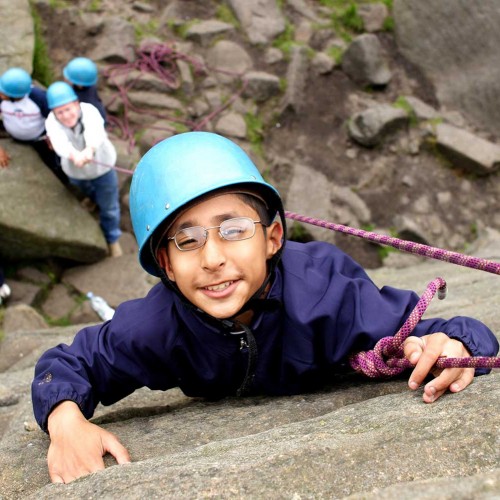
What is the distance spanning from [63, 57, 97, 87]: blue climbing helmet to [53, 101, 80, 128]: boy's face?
774 millimetres

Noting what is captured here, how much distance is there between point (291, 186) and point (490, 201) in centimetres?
245

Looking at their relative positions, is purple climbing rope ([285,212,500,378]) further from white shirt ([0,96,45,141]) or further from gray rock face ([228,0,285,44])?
gray rock face ([228,0,285,44])

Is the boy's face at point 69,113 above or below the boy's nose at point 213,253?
below

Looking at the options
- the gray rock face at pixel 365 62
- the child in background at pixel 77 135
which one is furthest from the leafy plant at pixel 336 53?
the child in background at pixel 77 135

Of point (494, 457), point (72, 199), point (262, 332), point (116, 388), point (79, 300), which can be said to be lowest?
point (79, 300)

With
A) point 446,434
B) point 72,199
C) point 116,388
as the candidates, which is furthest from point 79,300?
point 446,434

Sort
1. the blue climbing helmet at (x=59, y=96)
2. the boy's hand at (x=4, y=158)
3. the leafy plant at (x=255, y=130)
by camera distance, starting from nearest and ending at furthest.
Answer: the blue climbing helmet at (x=59, y=96), the boy's hand at (x=4, y=158), the leafy plant at (x=255, y=130)

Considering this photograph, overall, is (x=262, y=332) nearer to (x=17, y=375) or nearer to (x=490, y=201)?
(x=17, y=375)

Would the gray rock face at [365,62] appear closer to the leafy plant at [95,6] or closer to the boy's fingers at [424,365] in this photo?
the leafy plant at [95,6]

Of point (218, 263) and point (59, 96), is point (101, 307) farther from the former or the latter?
point (218, 263)

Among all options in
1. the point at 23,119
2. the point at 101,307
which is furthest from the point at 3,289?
the point at 23,119

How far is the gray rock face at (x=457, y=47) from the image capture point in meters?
7.45

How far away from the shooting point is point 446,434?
171 cm

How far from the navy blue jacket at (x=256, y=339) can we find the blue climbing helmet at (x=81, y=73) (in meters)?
4.04
